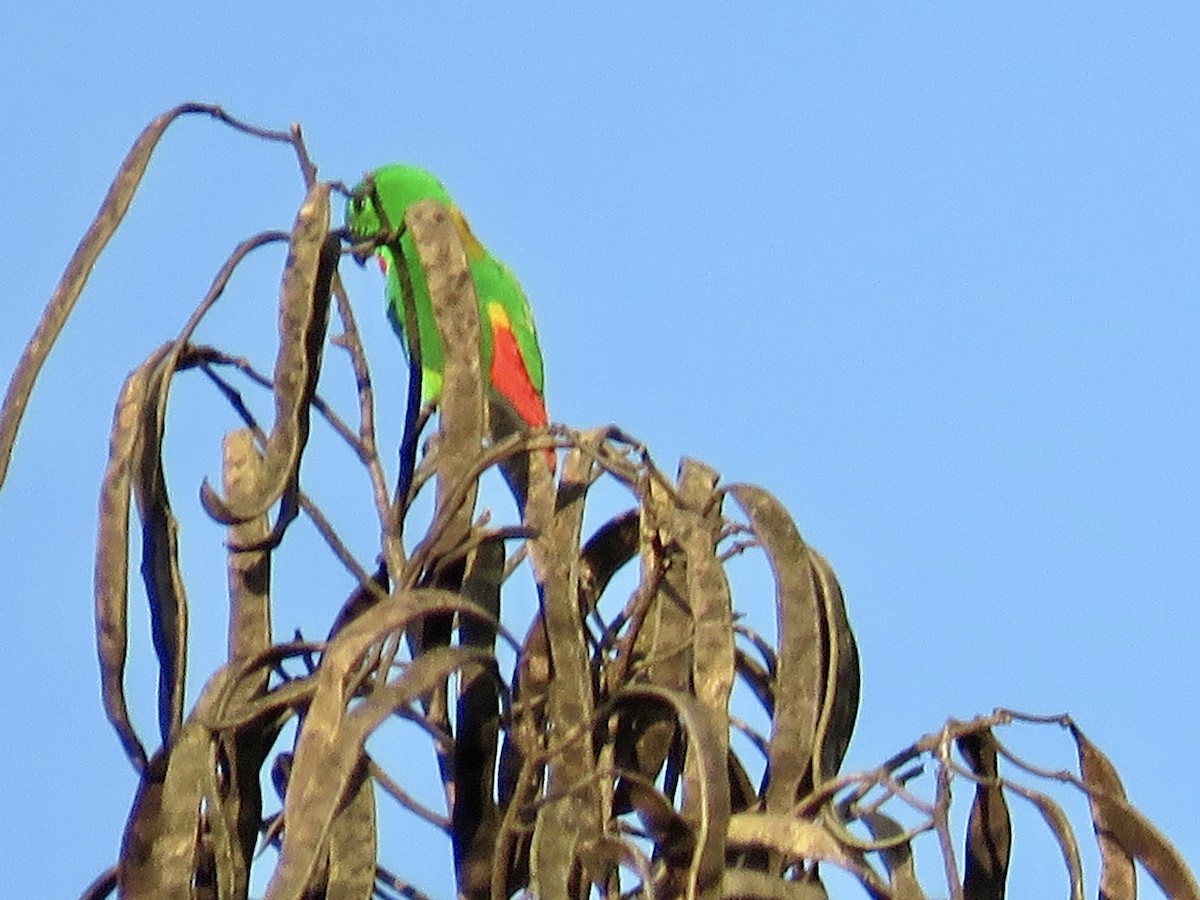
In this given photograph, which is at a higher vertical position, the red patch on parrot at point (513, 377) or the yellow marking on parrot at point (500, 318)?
the yellow marking on parrot at point (500, 318)

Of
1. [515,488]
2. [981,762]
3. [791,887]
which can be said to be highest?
[515,488]

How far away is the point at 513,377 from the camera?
5531 millimetres

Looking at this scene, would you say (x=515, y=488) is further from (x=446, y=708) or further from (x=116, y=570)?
(x=116, y=570)

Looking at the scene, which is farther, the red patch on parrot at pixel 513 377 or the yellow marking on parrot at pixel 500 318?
the yellow marking on parrot at pixel 500 318

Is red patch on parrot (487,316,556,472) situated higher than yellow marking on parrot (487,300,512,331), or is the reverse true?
yellow marking on parrot (487,300,512,331)

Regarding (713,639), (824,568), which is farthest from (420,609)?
(824,568)

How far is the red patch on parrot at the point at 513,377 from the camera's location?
5.11m

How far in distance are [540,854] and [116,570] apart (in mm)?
361

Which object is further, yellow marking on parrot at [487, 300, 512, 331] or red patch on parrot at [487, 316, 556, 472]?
yellow marking on parrot at [487, 300, 512, 331]

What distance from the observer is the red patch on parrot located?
5105 mm

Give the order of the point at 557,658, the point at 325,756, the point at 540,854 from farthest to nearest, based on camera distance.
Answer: the point at 557,658 < the point at 540,854 < the point at 325,756

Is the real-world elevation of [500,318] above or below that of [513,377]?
above

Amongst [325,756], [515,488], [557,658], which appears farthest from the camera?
[515,488]

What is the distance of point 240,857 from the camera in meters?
1.47
